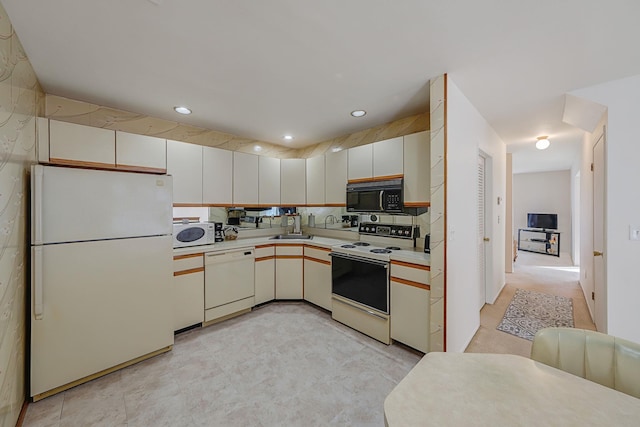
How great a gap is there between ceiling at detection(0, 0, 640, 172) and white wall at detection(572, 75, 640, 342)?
8.7 inches

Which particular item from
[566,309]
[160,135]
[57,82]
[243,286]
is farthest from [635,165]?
[57,82]

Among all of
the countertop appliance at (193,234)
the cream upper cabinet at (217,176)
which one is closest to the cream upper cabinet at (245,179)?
the cream upper cabinet at (217,176)

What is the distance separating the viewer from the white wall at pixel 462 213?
82.7 inches

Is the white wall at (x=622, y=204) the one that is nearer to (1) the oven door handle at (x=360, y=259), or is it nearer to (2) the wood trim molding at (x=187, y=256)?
(1) the oven door handle at (x=360, y=259)

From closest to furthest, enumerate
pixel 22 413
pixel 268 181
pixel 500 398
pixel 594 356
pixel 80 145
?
pixel 500 398
pixel 594 356
pixel 22 413
pixel 80 145
pixel 268 181

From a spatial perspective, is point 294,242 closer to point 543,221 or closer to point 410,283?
point 410,283

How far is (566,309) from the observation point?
11.0ft

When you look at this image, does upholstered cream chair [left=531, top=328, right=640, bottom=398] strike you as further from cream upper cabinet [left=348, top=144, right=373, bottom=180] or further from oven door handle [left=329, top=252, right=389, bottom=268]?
cream upper cabinet [left=348, top=144, right=373, bottom=180]

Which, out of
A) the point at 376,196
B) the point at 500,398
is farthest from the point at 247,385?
the point at 376,196

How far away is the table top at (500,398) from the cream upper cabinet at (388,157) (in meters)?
2.03

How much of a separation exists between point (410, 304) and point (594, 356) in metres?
1.36

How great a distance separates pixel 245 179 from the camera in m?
3.49

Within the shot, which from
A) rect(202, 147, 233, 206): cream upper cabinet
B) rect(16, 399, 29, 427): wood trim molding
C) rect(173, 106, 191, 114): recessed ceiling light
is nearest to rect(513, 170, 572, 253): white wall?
rect(202, 147, 233, 206): cream upper cabinet

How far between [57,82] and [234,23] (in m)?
1.83
